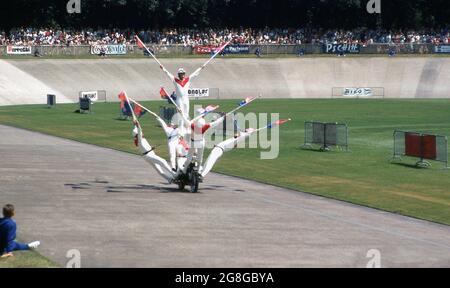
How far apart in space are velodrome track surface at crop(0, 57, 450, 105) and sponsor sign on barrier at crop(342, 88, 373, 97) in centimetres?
191

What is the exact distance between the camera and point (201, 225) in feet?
93.6

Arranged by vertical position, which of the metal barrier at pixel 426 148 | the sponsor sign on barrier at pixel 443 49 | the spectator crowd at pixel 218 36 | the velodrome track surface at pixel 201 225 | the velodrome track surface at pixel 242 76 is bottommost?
the velodrome track surface at pixel 201 225

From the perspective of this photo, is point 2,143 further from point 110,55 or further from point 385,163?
point 110,55

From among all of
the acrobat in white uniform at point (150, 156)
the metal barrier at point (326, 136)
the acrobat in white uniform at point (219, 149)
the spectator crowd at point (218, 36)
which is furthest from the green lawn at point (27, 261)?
the spectator crowd at point (218, 36)

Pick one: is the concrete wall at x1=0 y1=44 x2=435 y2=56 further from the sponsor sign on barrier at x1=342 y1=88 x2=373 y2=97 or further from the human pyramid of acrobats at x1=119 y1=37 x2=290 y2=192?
the human pyramid of acrobats at x1=119 y1=37 x2=290 y2=192

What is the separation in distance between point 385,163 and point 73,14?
81535 mm

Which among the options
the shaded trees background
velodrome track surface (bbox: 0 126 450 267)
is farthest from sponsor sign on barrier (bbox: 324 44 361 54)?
velodrome track surface (bbox: 0 126 450 267)

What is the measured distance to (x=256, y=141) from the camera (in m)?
57.3

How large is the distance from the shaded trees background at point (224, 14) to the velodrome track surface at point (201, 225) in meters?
81.5

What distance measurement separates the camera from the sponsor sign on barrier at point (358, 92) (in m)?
104

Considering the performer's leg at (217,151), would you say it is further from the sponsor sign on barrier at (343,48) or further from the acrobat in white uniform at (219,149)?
the sponsor sign on barrier at (343,48)

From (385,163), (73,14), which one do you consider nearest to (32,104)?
(73,14)

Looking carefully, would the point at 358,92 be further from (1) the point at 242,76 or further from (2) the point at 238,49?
(2) the point at 238,49

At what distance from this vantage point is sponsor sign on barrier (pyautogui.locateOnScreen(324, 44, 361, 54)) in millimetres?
113312
